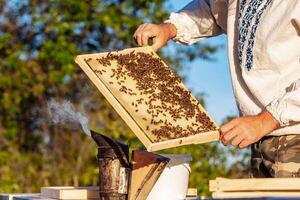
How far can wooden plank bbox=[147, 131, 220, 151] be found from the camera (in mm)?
3584

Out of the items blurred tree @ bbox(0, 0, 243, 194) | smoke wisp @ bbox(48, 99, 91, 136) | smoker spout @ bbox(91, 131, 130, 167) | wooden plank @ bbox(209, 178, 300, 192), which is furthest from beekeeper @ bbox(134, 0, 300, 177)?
blurred tree @ bbox(0, 0, 243, 194)

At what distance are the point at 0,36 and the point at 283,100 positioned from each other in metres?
6.82

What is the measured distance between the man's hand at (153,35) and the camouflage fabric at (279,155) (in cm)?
73

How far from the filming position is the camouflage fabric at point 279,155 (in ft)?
13.1

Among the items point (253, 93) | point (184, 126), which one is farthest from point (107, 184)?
point (253, 93)

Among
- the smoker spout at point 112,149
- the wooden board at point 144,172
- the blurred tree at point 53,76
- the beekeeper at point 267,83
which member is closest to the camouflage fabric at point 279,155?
the beekeeper at point 267,83

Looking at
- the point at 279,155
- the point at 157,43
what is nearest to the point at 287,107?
the point at 279,155

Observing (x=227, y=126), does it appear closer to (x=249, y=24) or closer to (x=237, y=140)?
(x=237, y=140)

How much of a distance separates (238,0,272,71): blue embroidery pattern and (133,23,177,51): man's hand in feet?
1.56

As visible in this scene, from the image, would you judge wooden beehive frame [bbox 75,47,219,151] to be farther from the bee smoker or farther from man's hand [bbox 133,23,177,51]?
man's hand [bbox 133,23,177,51]

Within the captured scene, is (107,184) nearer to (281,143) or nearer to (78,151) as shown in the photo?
(281,143)

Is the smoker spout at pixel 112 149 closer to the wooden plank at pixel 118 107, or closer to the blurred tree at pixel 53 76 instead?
the wooden plank at pixel 118 107

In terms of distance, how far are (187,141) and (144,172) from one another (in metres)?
0.34

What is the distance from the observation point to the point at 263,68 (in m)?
4.05
